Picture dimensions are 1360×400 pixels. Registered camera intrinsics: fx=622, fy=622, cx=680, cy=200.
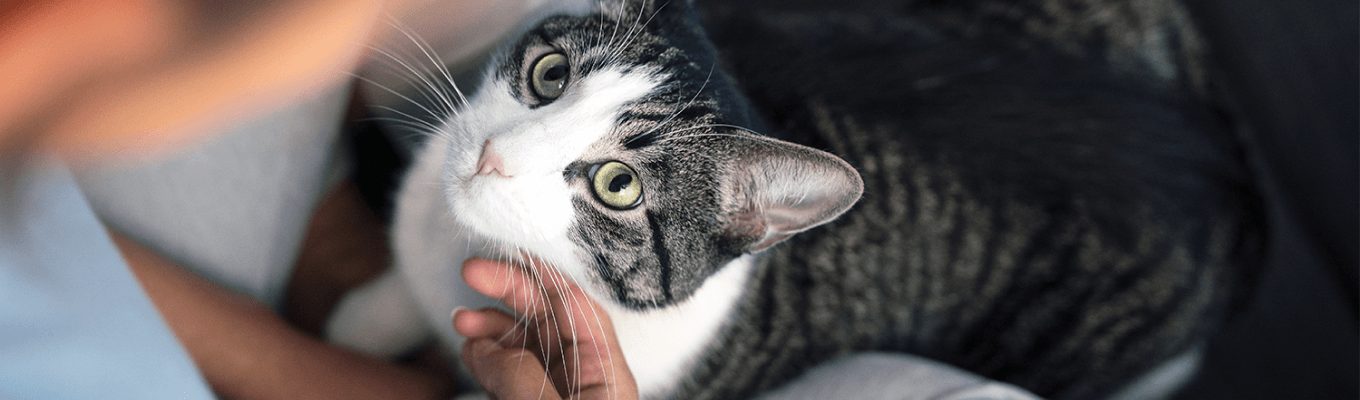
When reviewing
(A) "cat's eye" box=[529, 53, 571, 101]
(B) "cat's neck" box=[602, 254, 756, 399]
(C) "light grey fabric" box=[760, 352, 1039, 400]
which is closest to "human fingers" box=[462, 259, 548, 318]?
(B) "cat's neck" box=[602, 254, 756, 399]

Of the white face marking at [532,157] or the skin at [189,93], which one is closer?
the skin at [189,93]

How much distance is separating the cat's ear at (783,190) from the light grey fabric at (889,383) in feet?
1.12

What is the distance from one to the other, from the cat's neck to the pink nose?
0.81 feet

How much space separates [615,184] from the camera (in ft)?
2.24

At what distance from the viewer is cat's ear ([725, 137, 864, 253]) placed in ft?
2.09

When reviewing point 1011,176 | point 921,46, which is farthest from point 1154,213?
point 921,46

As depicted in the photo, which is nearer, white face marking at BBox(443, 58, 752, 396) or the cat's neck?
white face marking at BBox(443, 58, 752, 396)

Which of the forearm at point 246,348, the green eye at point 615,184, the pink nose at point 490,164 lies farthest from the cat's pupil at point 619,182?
the forearm at point 246,348

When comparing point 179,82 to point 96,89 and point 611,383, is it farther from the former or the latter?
point 611,383

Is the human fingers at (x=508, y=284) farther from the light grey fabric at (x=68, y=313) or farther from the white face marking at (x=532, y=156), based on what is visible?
the light grey fabric at (x=68, y=313)

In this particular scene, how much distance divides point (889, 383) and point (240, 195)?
950 millimetres

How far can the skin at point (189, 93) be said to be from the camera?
1.29 feet

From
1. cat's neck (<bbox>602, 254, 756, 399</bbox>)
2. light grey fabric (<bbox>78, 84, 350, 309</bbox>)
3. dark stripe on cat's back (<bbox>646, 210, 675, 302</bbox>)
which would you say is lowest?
cat's neck (<bbox>602, 254, 756, 399</bbox>)

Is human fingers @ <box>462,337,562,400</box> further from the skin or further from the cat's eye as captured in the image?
the cat's eye
